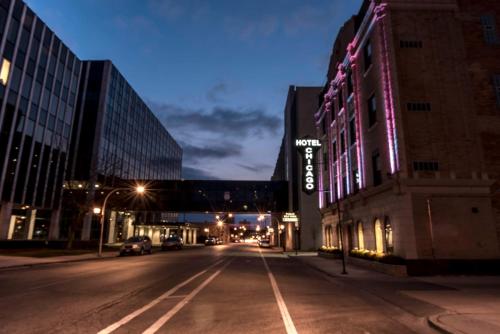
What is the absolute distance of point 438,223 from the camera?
19.5 metres

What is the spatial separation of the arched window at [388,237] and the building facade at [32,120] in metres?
38.9

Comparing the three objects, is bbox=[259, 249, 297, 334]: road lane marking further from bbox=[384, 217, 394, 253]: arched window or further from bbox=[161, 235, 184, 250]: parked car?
bbox=[161, 235, 184, 250]: parked car

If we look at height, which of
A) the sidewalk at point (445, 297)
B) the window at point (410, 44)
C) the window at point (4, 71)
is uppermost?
the window at point (4, 71)

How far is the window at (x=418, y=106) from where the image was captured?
69.7ft

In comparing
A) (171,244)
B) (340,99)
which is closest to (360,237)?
(340,99)

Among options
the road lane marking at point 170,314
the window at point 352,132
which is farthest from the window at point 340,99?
the road lane marking at point 170,314

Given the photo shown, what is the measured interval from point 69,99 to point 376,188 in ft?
151

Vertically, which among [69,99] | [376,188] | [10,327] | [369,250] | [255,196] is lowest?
[10,327]

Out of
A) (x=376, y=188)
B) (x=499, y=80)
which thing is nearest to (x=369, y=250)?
(x=376, y=188)

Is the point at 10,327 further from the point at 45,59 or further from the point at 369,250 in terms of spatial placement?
the point at 45,59

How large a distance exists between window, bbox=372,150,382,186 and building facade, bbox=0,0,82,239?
37602 mm

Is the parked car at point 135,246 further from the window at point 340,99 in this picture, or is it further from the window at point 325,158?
the window at point 340,99

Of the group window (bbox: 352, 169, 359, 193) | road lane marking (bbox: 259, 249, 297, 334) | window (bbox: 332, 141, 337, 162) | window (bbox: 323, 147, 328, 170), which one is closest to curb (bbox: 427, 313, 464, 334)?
road lane marking (bbox: 259, 249, 297, 334)

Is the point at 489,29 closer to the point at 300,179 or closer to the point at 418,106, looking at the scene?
the point at 418,106
